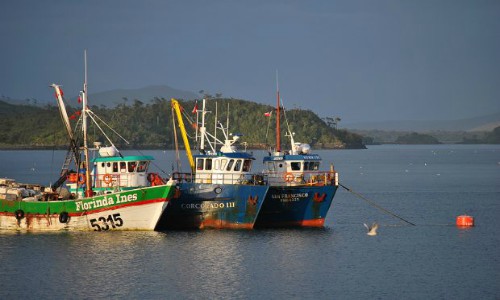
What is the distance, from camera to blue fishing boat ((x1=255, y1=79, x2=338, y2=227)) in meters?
68.2

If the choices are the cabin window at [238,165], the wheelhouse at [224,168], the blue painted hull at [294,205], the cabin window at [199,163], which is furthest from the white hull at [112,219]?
the blue painted hull at [294,205]

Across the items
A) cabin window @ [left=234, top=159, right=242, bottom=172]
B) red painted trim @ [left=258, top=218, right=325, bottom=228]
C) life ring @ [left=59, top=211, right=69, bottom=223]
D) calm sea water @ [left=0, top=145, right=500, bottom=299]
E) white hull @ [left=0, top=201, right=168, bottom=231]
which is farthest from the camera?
red painted trim @ [left=258, top=218, right=325, bottom=228]

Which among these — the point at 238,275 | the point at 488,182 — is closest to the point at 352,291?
the point at 238,275

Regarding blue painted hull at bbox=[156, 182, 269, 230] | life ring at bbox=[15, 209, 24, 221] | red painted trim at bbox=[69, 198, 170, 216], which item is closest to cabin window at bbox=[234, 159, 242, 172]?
blue painted hull at bbox=[156, 182, 269, 230]

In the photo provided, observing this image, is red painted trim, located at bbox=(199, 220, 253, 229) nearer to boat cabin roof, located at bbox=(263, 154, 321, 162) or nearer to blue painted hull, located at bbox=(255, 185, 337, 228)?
blue painted hull, located at bbox=(255, 185, 337, 228)

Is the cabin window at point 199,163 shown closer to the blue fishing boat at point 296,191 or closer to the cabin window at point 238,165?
the cabin window at point 238,165

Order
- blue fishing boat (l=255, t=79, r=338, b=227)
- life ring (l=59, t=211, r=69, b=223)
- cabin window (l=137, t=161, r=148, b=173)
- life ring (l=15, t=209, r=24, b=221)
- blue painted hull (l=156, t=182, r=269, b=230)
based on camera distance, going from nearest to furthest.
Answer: life ring (l=59, t=211, r=69, b=223)
blue painted hull (l=156, t=182, r=269, b=230)
life ring (l=15, t=209, r=24, b=221)
cabin window (l=137, t=161, r=148, b=173)
blue fishing boat (l=255, t=79, r=338, b=227)

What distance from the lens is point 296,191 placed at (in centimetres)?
6812

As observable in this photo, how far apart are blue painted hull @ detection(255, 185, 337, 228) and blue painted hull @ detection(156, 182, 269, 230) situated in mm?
1522

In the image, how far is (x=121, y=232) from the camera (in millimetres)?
65688

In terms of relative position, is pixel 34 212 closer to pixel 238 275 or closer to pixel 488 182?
pixel 238 275

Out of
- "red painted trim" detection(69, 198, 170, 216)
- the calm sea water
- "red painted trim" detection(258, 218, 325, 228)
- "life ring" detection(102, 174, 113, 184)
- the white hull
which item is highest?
"life ring" detection(102, 174, 113, 184)

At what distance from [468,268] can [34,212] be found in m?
28.6

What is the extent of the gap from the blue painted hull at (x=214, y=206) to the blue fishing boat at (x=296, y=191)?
5.32 ft
